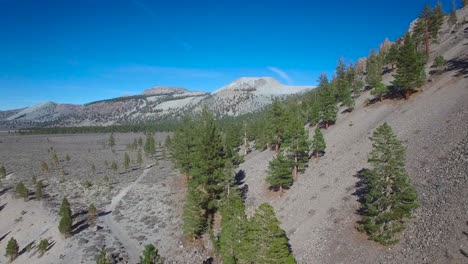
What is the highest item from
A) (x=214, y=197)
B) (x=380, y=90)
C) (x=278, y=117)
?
(x=380, y=90)

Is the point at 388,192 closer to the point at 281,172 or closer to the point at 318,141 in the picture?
the point at 281,172

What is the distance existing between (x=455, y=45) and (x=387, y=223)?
71.5 metres

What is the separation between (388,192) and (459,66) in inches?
1984

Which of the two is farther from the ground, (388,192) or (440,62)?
(440,62)

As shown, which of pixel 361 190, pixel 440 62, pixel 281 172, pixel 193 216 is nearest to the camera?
pixel 361 190

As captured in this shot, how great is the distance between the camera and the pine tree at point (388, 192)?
2573 cm


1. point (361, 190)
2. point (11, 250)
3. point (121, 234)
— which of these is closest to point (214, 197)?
point (121, 234)

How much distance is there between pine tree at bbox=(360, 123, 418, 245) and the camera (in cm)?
2573

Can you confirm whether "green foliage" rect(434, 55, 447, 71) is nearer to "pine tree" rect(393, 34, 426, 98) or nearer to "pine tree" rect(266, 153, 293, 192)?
"pine tree" rect(393, 34, 426, 98)

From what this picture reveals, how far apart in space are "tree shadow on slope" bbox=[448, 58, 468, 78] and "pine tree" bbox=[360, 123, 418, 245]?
41.5 meters

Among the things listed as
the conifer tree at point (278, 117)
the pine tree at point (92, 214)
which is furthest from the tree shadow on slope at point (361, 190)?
the pine tree at point (92, 214)

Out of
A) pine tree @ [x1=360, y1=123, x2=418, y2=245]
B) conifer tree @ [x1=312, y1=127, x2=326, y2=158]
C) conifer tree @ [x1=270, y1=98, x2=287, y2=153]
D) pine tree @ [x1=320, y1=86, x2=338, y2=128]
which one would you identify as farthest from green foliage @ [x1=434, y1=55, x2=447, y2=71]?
pine tree @ [x1=360, y1=123, x2=418, y2=245]

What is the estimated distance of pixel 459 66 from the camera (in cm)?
6094

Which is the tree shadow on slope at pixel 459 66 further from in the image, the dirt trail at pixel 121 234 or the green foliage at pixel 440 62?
the dirt trail at pixel 121 234
